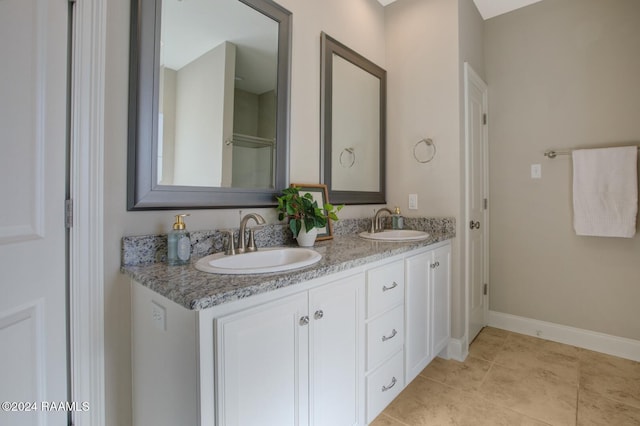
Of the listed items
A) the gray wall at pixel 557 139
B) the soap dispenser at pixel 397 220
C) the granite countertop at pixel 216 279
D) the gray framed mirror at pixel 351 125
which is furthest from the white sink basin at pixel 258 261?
the gray wall at pixel 557 139

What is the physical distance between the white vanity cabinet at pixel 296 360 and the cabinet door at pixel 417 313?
1.42ft

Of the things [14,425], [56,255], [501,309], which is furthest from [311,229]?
[501,309]

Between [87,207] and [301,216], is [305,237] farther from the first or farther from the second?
[87,207]

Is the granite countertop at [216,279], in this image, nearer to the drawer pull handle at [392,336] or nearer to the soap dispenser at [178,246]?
the soap dispenser at [178,246]

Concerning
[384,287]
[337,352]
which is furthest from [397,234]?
[337,352]

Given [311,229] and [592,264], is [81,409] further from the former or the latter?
[592,264]

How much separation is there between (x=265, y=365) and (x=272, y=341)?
67 mm

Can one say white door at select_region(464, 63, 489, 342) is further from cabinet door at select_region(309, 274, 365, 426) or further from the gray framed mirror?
cabinet door at select_region(309, 274, 365, 426)

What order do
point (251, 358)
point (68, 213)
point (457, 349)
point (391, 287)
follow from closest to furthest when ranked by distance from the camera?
1. point (251, 358)
2. point (68, 213)
3. point (391, 287)
4. point (457, 349)

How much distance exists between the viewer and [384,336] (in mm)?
1396

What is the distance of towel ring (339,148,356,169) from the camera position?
200 centimetres

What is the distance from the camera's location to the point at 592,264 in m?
2.15

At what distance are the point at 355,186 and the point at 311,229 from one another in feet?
2.45

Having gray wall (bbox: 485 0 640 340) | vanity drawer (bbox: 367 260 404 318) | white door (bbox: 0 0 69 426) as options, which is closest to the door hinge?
white door (bbox: 0 0 69 426)
